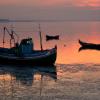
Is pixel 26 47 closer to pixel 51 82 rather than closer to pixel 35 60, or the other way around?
pixel 35 60

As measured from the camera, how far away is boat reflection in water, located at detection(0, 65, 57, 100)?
26.7 metres

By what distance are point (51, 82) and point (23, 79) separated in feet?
8.57

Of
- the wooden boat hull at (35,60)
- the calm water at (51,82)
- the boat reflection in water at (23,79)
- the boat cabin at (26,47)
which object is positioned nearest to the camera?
the calm water at (51,82)

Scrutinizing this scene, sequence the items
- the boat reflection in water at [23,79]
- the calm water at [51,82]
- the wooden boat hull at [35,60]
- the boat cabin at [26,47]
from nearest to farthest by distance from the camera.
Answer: the calm water at [51,82], the boat reflection in water at [23,79], the wooden boat hull at [35,60], the boat cabin at [26,47]

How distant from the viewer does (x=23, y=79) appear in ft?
108

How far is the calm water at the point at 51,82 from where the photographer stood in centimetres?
2589

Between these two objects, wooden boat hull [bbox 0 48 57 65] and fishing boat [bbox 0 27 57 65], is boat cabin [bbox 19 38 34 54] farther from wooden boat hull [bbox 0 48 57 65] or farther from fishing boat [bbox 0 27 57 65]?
wooden boat hull [bbox 0 48 57 65]

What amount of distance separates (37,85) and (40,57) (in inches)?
520

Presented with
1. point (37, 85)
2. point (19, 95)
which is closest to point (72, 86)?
point (37, 85)

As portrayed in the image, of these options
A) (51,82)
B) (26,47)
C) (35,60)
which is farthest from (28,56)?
(51,82)

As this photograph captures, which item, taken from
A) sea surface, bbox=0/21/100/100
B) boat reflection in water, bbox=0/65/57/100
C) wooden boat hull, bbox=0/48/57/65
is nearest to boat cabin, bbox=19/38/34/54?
wooden boat hull, bbox=0/48/57/65

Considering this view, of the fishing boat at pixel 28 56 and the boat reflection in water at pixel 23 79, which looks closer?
the boat reflection in water at pixel 23 79

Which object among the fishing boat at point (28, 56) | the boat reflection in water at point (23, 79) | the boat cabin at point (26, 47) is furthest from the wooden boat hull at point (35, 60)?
the boat reflection in water at point (23, 79)

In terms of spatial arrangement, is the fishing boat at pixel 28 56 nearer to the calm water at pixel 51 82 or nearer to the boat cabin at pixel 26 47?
the boat cabin at pixel 26 47
